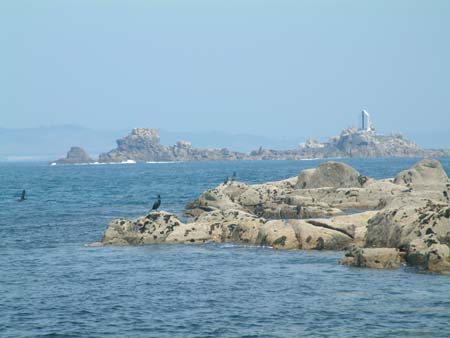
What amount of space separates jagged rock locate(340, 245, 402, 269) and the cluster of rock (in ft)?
0.12

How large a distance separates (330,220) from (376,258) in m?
7.73

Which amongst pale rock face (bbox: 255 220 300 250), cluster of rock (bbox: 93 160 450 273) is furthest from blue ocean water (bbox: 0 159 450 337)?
cluster of rock (bbox: 93 160 450 273)

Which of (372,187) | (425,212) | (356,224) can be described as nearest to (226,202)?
(372,187)

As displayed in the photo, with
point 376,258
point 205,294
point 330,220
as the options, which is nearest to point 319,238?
point 330,220

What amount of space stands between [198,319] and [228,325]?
110 cm

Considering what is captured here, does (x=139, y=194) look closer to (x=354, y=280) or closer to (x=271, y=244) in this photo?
(x=271, y=244)

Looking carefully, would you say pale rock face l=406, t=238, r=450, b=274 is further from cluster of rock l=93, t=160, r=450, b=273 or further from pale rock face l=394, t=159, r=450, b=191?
pale rock face l=394, t=159, r=450, b=191

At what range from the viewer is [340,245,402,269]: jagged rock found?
30.6 metres

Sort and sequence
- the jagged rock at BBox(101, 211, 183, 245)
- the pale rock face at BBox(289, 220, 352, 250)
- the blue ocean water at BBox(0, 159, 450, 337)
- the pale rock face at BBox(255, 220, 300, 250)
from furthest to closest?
1. the jagged rock at BBox(101, 211, 183, 245)
2. the pale rock face at BBox(255, 220, 300, 250)
3. the pale rock face at BBox(289, 220, 352, 250)
4. the blue ocean water at BBox(0, 159, 450, 337)

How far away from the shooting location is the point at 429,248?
30.2 metres

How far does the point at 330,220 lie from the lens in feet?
126

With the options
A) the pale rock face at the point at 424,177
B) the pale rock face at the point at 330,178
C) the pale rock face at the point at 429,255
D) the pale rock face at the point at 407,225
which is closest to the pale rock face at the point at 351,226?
the pale rock face at the point at 407,225

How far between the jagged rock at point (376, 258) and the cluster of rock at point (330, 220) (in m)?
0.04

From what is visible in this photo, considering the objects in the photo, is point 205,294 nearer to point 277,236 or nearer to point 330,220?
point 277,236
